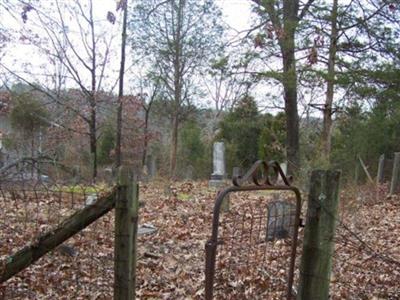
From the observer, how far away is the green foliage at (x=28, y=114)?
2336 cm

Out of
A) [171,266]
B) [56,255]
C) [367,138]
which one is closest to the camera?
[56,255]

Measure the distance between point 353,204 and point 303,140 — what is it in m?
14.5

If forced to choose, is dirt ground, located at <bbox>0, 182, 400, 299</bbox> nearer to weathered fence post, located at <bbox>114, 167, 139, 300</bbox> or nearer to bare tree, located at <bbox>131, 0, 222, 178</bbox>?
weathered fence post, located at <bbox>114, 167, 139, 300</bbox>

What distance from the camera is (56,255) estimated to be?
5.27 m

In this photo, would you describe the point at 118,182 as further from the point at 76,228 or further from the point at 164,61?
the point at 164,61

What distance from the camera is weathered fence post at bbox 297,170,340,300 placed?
2932 millimetres

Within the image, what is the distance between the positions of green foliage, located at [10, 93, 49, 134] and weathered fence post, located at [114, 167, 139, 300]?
71.2 ft

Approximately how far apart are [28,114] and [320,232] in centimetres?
2312

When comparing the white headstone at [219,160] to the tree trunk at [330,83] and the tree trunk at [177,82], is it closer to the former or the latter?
the tree trunk at [330,83]

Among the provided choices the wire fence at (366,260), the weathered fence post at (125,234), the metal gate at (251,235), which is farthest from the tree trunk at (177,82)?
the weathered fence post at (125,234)

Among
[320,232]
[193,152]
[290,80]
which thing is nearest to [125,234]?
[320,232]

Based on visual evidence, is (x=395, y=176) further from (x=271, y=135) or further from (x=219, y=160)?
(x=271, y=135)

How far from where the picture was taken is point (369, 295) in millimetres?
4426

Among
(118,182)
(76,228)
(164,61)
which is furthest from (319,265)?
(164,61)
